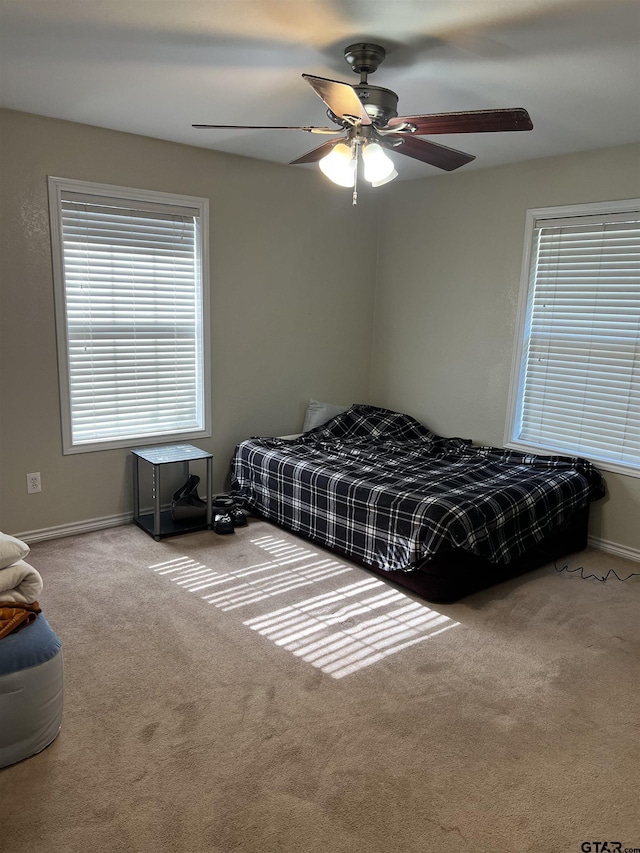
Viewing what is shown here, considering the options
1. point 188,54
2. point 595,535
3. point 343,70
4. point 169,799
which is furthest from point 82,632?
point 595,535

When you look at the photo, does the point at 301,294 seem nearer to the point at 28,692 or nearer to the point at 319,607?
the point at 319,607

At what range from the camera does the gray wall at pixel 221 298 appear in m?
3.34

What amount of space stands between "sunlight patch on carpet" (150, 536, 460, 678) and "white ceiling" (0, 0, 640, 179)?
236 cm

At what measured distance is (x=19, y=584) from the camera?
2076mm

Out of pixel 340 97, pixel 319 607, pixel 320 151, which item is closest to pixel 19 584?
pixel 319 607

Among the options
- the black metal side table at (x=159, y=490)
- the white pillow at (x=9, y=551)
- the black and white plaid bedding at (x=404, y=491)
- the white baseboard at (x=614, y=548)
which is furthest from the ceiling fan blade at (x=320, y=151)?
the white baseboard at (x=614, y=548)

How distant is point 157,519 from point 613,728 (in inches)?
102

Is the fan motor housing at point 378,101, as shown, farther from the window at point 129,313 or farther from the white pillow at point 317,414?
the white pillow at point 317,414

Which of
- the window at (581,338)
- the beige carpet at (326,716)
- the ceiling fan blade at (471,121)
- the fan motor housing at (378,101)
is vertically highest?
the fan motor housing at (378,101)

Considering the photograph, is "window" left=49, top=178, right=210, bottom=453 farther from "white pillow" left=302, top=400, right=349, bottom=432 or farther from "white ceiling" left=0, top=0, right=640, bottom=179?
"white pillow" left=302, top=400, right=349, bottom=432

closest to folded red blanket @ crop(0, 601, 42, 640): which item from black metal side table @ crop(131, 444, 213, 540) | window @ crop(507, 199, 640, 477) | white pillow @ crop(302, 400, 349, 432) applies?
black metal side table @ crop(131, 444, 213, 540)

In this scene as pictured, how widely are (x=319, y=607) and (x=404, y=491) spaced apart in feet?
2.51

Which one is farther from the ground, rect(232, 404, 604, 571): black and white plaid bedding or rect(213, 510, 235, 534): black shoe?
rect(232, 404, 604, 571): black and white plaid bedding

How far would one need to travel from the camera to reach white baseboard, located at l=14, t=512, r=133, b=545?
3.58 metres
